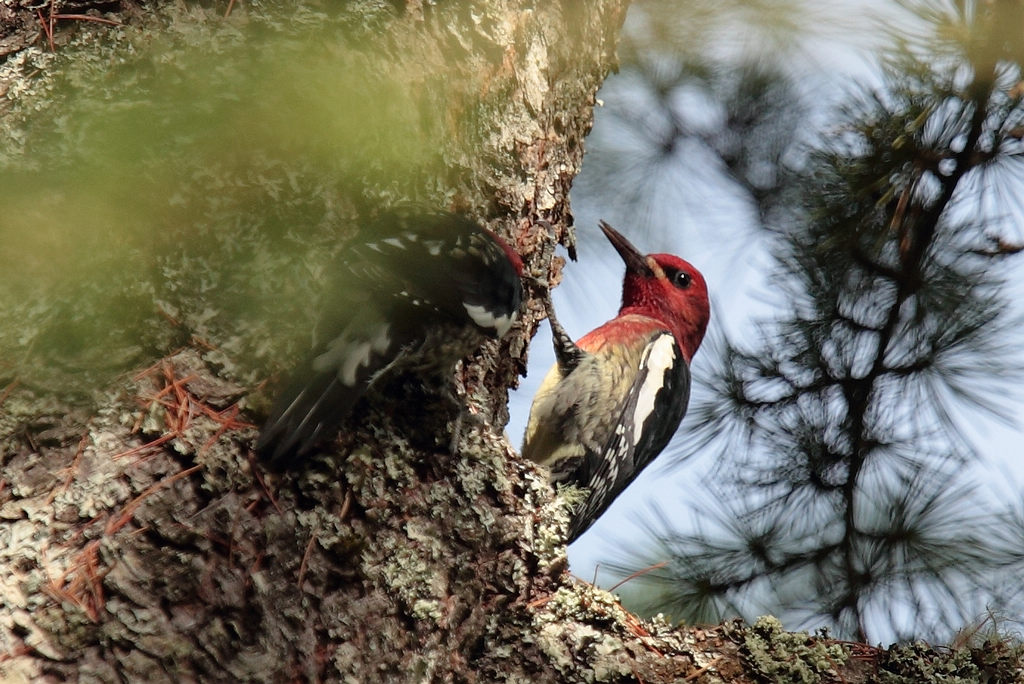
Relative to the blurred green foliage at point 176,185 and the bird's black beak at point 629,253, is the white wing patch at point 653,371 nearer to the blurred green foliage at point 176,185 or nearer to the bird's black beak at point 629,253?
the bird's black beak at point 629,253

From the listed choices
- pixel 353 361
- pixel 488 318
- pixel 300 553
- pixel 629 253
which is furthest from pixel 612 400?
pixel 300 553

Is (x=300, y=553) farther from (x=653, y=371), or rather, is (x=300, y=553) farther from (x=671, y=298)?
(x=671, y=298)

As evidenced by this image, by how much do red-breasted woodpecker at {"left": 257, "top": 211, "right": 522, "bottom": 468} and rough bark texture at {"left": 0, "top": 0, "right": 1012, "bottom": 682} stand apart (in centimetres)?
10

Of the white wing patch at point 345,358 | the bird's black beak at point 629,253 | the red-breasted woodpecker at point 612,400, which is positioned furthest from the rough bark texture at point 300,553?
the bird's black beak at point 629,253

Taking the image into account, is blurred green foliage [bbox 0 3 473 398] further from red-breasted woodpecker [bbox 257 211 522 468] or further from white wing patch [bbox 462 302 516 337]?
white wing patch [bbox 462 302 516 337]

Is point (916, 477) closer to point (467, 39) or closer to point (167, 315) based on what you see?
point (467, 39)

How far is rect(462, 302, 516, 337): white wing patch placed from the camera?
216 cm

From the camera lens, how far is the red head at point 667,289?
386 cm

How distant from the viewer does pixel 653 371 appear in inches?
140

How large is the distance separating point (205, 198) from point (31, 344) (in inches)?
17.4

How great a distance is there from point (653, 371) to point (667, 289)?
47 centimetres

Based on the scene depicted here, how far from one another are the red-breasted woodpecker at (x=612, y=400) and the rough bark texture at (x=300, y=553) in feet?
3.27

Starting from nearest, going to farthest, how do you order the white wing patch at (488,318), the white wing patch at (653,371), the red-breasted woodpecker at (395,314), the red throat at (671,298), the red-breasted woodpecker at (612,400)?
the red-breasted woodpecker at (395,314), the white wing patch at (488,318), the red-breasted woodpecker at (612,400), the white wing patch at (653,371), the red throat at (671,298)

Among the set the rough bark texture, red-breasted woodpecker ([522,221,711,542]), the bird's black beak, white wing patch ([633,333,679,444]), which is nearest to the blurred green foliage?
the rough bark texture
